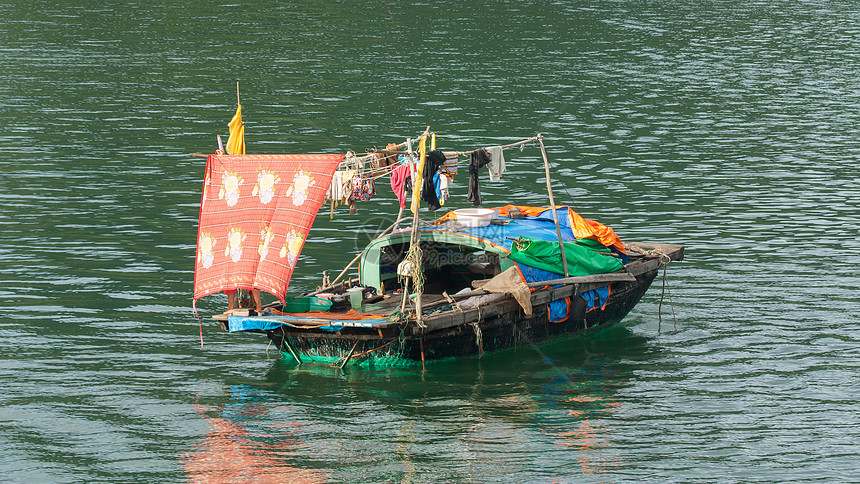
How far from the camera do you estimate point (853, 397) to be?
Answer: 58.5 ft

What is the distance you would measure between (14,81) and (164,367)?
32337 millimetres

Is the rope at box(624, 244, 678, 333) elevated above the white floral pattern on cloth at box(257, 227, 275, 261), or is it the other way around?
the white floral pattern on cloth at box(257, 227, 275, 261)

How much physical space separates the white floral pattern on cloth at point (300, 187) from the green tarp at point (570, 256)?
4059mm

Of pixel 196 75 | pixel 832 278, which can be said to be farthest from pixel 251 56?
pixel 832 278

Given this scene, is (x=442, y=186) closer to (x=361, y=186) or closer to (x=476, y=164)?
(x=476, y=164)

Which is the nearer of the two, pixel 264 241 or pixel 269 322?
pixel 269 322

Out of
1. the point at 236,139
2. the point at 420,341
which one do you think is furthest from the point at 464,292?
the point at 236,139

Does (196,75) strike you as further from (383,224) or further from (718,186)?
(718,186)

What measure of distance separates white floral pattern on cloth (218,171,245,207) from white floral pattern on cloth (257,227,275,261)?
0.78 meters

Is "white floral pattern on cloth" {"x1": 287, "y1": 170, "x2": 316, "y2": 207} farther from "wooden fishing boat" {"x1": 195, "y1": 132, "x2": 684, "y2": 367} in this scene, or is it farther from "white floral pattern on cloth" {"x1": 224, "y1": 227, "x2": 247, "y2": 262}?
"white floral pattern on cloth" {"x1": 224, "y1": 227, "x2": 247, "y2": 262}

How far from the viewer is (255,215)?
18.9m

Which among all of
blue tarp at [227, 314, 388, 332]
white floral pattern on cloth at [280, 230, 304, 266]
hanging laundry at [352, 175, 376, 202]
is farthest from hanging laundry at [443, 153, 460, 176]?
blue tarp at [227, 314, 388, 332]

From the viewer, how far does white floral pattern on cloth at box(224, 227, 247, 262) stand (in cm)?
1892

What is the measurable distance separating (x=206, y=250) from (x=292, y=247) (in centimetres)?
166
